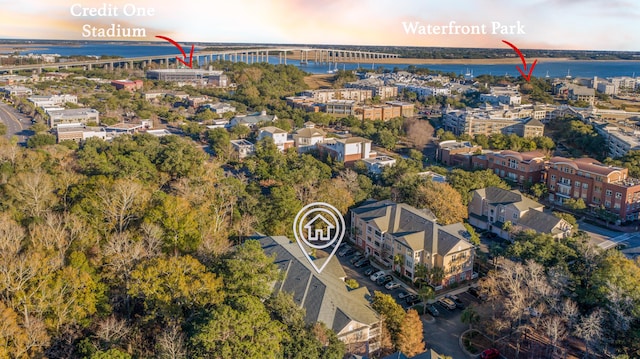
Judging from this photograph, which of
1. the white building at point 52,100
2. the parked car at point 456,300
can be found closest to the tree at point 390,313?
the parked car at point 456,300

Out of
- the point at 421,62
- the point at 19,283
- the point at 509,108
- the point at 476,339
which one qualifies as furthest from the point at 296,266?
the point at 421,62

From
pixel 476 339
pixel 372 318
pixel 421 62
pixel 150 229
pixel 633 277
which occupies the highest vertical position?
pixel 421 62

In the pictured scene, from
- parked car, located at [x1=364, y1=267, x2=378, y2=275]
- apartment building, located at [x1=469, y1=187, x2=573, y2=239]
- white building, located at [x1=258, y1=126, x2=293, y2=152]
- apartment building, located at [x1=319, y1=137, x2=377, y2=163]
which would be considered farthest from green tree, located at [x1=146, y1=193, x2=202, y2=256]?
white building, located at [x1=258, y1=126, x2=293, y2=152]

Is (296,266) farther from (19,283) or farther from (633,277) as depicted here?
(633,277)

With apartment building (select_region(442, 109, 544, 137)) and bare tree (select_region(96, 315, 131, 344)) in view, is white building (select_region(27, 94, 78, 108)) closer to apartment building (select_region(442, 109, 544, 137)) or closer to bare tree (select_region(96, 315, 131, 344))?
apartment building (select_region(442, 109, 544, 137))

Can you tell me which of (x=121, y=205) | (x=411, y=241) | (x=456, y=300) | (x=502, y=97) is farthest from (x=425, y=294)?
(x=502, y=97)

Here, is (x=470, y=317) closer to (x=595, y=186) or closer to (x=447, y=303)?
(x=447, y=303)

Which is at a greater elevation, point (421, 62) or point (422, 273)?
point (421, 62)
